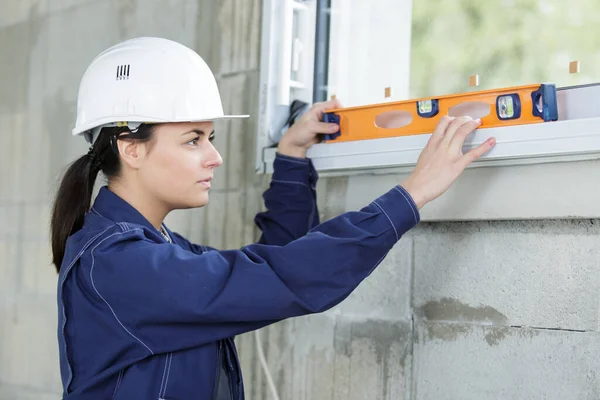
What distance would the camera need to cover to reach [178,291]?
1437mm

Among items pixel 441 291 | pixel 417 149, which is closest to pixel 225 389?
pixel 441 291

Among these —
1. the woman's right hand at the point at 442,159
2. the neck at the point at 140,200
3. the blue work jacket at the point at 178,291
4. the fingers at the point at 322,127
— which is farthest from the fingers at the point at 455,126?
the neck at the point at 140,200

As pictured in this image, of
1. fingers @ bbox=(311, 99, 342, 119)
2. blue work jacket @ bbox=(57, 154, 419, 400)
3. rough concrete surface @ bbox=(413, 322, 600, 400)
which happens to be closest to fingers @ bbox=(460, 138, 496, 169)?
blue work jacket @ bbox=(57, 154, 419, 400)

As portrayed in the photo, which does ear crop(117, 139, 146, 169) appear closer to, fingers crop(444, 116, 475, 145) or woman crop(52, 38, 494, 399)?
Answer: woman crop(52, 38, 494, 399)

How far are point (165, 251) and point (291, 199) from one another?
1.62 feet

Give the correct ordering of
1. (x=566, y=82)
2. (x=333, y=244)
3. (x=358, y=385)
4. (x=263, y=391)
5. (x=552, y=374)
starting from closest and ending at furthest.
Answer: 1. (x=333, y=244)
2. (x=552, y=374)
3. (x=566, y=82)
4. (x=358, y=385)
5. (x=263, y=391)

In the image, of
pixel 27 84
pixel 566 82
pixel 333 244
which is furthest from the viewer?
pixel 27 84

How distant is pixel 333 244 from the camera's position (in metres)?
1.42

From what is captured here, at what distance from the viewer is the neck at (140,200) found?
1.68 m

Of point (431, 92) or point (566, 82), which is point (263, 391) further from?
point (566, 82)

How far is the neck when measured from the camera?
168 centimetres

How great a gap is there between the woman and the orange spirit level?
10cm

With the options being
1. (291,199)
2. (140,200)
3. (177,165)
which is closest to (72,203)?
(140,200)

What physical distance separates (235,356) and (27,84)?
1.77 metres
